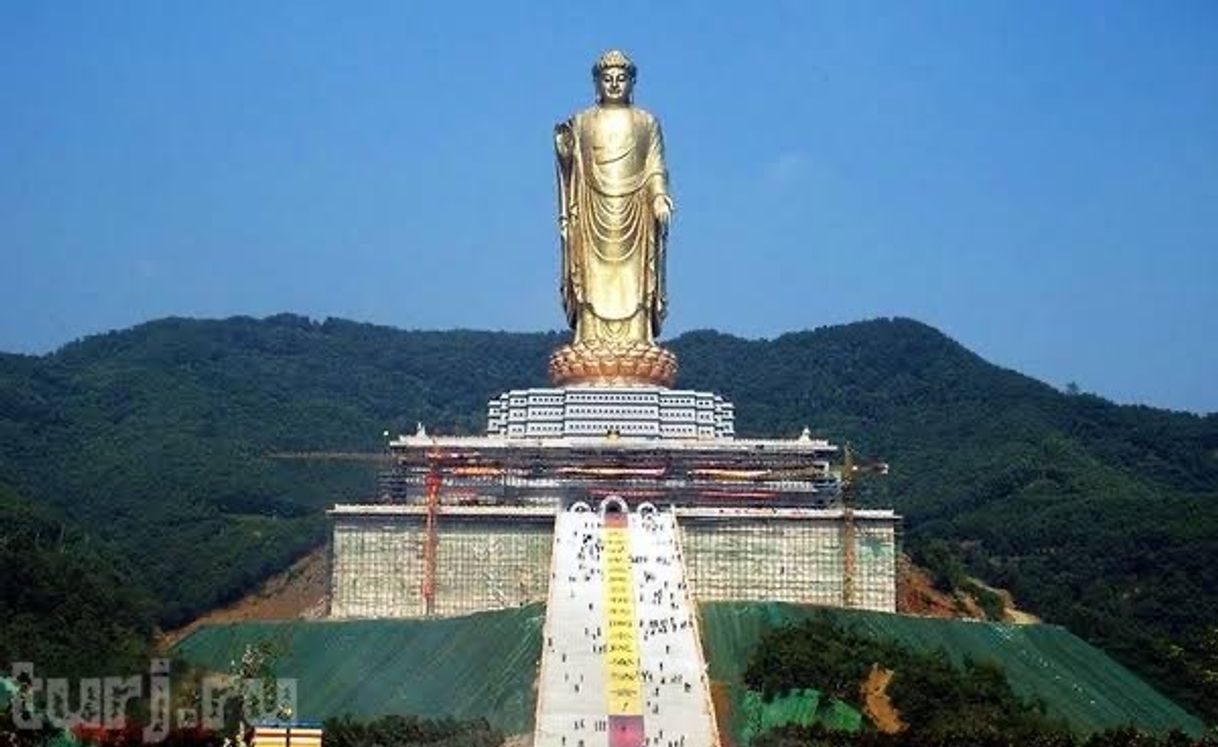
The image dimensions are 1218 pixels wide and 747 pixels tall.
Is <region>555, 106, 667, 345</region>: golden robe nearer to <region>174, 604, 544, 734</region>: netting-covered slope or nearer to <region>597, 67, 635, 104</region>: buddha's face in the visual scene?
<region>597, 67, 635, 104</region>: buddha's face

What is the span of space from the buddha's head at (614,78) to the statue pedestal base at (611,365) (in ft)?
15.2

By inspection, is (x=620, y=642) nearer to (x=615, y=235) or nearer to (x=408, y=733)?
(x=408, y=733)

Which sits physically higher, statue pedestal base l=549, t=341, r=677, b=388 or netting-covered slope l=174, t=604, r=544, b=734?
statue pedestal base l=549, t=341, r=677, b=388

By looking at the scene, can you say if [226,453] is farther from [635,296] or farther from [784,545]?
[784,545]

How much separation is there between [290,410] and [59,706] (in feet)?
163

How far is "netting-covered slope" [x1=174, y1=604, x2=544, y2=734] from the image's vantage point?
2753 centimetres

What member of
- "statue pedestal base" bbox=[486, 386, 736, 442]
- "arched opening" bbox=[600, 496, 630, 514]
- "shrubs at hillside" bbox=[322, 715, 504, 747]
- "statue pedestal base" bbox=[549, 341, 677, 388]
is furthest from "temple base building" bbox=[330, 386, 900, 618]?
"shrubs at hillside" bbox=[322, 715, 504, 747]

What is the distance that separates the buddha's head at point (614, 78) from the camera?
3850 cm

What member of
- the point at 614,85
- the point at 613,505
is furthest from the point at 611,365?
the point at 614,85

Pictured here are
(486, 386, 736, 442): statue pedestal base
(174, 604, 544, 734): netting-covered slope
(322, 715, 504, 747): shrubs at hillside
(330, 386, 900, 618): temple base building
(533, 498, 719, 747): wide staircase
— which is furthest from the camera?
(486, 386, 736, 442): statue pedestal base

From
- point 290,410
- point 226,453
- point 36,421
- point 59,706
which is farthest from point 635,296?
point 290,410

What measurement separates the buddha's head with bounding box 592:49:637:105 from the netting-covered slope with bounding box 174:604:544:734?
37.5ft

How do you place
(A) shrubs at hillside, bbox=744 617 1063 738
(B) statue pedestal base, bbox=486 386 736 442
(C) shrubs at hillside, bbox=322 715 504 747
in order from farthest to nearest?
(B) statue pedestal base, bbox=486 386 736 442
(A) shrubs at hillside, bbox=744 617 1063 738
(C) shrubs at hillside, bbox=322 715 504 747

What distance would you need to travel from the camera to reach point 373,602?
108 feet
